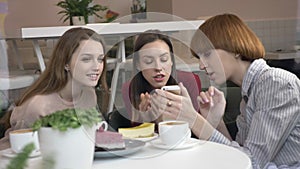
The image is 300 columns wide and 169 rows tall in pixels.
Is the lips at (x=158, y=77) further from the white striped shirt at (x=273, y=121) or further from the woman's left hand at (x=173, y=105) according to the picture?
the white striped shirt at (x=273, y=121)

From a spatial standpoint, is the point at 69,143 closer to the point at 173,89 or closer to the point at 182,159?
the point at 182,159

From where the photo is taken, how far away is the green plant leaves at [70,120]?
0.94m

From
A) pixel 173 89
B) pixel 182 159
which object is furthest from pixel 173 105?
pixel 182 159

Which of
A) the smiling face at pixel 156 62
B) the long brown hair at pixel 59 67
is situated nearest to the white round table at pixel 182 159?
the smiling face at pixel 156 62

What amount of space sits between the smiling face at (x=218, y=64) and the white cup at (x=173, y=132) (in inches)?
10.8

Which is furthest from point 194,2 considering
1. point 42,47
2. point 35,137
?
point 35,137

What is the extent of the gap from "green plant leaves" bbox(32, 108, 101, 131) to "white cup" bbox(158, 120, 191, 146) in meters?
0.25

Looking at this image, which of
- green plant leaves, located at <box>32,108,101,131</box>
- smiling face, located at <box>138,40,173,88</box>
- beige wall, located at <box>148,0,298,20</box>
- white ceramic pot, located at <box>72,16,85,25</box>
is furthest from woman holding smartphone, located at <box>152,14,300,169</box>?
beige wall, located at <box>148,0,298,20</box>

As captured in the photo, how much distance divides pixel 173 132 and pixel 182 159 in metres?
0.10

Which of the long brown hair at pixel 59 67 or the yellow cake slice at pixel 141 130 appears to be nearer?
the yellow cake slice at pixel 141 130

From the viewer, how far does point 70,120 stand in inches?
37.4

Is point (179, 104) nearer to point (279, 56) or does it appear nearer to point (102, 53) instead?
point (102, 53)

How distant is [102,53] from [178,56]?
0.71 feet

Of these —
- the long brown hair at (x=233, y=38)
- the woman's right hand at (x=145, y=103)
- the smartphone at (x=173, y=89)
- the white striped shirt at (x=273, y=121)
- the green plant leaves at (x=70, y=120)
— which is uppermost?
the long brown hair at (x=233, y=38)
